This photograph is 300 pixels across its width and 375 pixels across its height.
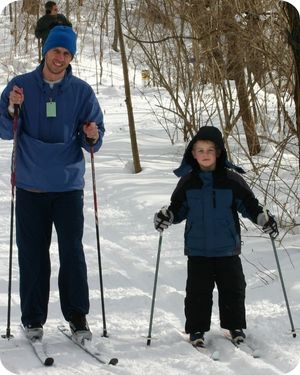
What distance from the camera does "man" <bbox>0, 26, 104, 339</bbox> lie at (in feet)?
12.5

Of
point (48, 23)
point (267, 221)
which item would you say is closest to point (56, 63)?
point (267, 221)

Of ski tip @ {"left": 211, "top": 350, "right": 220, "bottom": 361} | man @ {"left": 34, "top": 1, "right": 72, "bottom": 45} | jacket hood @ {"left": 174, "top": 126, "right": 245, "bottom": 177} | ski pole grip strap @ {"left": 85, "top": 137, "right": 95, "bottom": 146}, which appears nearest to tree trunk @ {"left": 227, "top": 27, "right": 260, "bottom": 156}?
man @ {"left": 34, "top": 1, "right": 72, "bottom": 45}

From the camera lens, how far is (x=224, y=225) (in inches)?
155

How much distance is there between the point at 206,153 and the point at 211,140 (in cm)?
8

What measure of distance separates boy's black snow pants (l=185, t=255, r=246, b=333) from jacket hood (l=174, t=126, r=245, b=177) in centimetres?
55

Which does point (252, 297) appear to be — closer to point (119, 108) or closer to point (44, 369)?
point (44, 369)

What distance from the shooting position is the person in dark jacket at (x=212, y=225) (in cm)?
392

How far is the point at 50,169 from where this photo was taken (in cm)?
379

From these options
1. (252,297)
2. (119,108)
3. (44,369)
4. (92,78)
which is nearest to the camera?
(44,369)

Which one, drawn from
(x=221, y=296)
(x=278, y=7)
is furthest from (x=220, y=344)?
(x=278, y=7)

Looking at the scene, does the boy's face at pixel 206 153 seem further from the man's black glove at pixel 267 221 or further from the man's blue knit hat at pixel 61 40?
the man's blue knit hat at pixel 61 40

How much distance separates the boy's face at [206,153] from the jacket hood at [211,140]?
0.03 m

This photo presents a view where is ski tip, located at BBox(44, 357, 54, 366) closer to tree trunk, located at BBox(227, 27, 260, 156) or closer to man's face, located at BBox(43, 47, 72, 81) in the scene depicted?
man's face, located at BBox(43, 47, 72, 81)

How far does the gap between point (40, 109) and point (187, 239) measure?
117 centimetres
